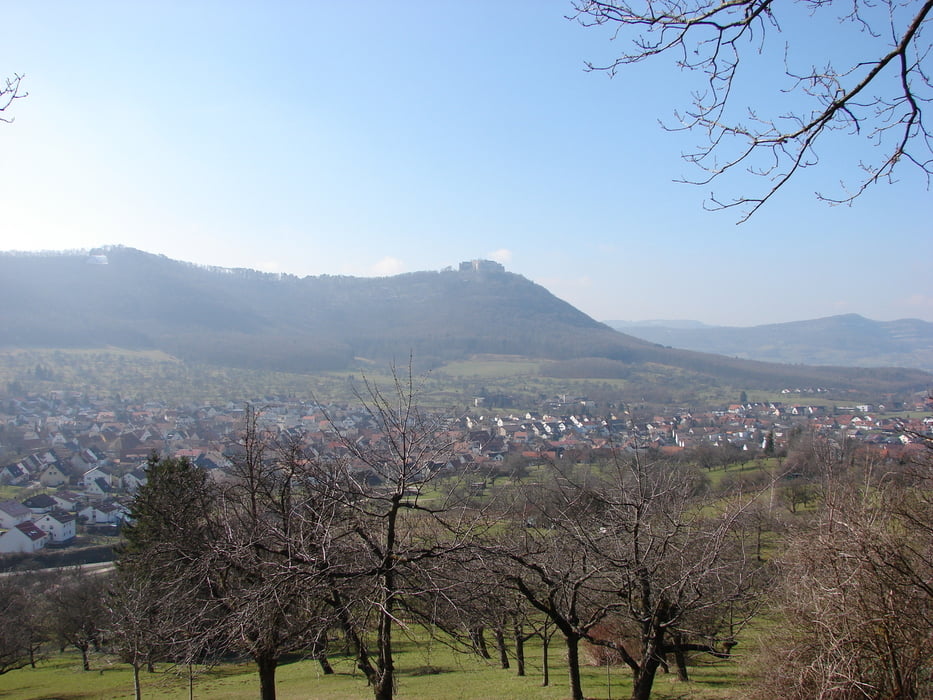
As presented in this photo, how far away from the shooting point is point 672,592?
6.19 m

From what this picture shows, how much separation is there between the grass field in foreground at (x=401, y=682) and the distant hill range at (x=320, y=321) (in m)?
92.5

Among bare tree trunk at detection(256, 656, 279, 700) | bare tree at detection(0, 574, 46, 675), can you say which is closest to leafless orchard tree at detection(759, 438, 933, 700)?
bare tree trunk at detection(256, 656, 279, 700)

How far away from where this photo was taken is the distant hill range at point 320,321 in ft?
377

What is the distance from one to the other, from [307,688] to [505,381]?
9459 cm

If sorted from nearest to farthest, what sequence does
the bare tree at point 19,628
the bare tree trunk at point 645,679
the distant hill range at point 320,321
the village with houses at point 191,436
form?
the bare tree trunk at point 645,679 < the bare tree at point 19,628 < the village with houses at point 191,436 < the distant hill range at point 320,321

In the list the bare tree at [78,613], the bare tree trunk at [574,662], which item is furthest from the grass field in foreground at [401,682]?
the bare tree trunk at [574,662]

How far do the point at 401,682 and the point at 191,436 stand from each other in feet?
181

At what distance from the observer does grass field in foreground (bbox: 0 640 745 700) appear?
11.0 meters

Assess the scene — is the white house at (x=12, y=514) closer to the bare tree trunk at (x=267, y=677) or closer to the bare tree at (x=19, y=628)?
the bare tree at (x=19, y=628)

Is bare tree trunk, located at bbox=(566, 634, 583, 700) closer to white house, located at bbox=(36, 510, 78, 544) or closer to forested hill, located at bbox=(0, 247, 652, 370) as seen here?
white house, located at bbox=(36, 510, 78, 544)

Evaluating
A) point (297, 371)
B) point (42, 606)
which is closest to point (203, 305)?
point (297, 371)

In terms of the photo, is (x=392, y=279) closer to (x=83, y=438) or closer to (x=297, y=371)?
(x=297, y=371)

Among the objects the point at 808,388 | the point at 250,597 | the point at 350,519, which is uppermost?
the point at 350,519

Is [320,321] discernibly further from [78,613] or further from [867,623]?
[867,623]
